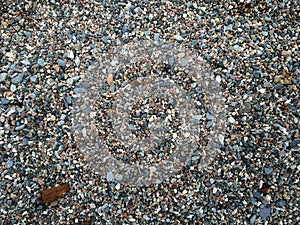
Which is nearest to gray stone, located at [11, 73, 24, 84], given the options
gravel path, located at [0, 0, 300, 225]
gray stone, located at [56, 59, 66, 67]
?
gravel path, located at [0, 0, 300, 225]

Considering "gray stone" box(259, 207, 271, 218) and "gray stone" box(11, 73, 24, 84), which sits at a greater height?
"gray stone" box(11, 73, 24, 84)

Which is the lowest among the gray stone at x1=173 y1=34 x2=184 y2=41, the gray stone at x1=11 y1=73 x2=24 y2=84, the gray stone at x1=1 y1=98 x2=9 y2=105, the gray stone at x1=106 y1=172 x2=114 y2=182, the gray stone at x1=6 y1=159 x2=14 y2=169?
the gray stone at x1=6 y1=159 x2=14 y2=169

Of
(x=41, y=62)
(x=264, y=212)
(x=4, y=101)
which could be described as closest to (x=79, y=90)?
(x=41, y=62)

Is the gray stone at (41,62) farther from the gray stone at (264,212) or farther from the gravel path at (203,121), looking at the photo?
the gray stone at (264,212)

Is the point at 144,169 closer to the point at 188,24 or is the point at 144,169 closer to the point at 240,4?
the point at 188,24

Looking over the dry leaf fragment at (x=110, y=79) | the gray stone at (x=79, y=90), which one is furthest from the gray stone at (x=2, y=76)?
the dry leaf fragment at (x=110, y=79)

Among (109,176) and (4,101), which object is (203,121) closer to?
(109,176)

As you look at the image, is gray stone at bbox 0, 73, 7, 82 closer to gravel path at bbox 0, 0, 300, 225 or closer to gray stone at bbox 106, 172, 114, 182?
gravel path at bbox 0, 0, 300, 225
